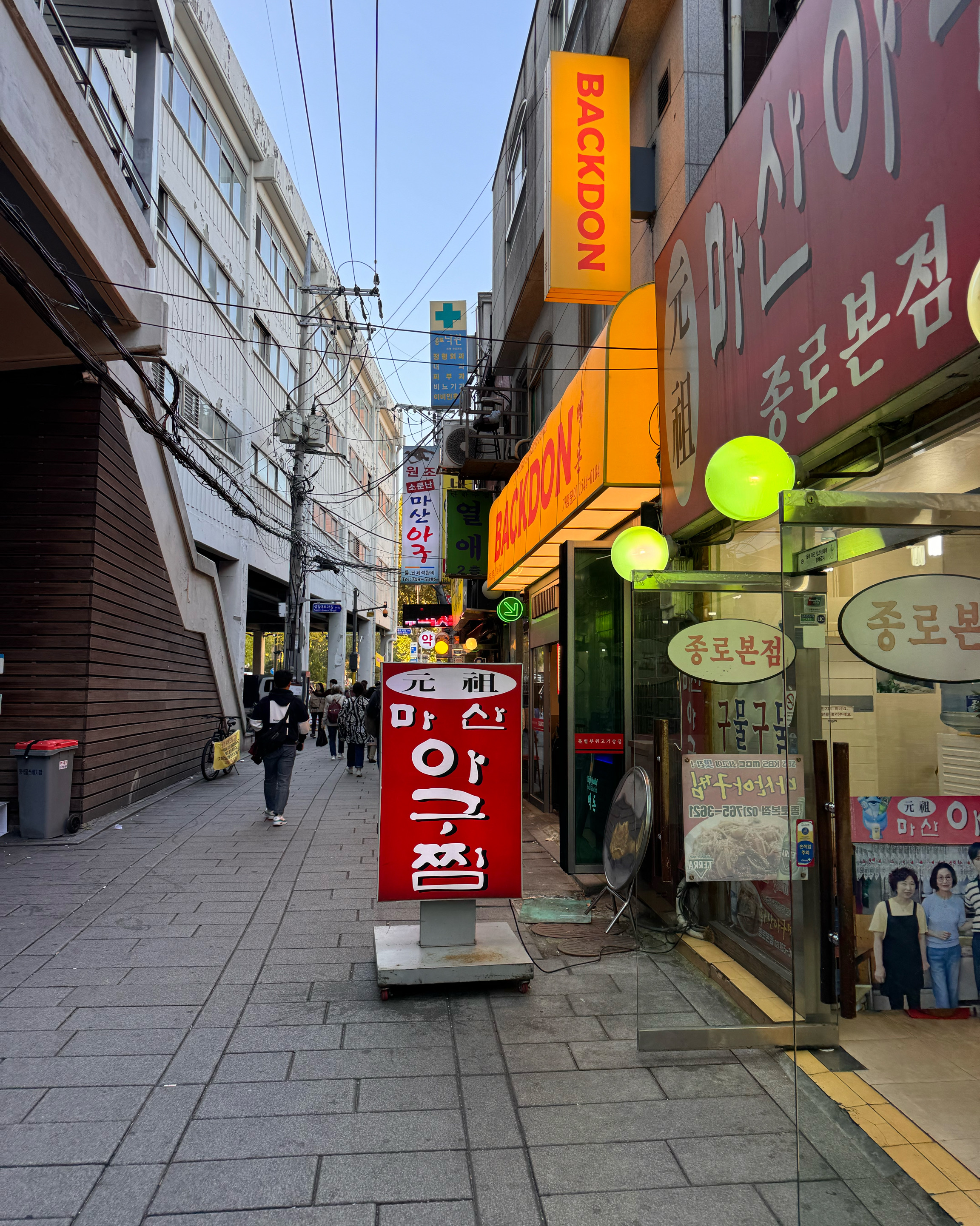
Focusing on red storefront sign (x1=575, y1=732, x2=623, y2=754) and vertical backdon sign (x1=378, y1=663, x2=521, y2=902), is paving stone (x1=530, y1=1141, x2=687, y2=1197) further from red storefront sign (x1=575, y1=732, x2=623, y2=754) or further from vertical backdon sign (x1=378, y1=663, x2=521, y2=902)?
red storefront sign (x1=575, y1=732, x2=623, y2=754)

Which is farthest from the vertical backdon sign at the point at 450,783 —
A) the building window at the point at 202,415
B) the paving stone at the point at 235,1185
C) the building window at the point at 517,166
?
the building window at the point at 202,415

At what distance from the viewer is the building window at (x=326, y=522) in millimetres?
32688

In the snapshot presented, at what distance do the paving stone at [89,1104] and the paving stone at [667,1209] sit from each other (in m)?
1.83

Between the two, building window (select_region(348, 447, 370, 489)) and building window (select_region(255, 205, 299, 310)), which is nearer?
building window (select_region(255, 205, 299, 310))

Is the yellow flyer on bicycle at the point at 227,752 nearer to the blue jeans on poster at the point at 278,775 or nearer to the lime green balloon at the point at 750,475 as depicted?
the blue jeans on poster at the point at 278,775

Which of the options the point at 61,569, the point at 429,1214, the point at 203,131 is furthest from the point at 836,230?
the point at 203,131

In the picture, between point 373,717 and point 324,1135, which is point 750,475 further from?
point 373,717

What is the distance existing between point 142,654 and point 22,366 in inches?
168

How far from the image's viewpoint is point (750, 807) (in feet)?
15.2

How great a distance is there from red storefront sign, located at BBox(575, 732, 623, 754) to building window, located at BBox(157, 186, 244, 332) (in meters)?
11.1

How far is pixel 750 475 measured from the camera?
389 cm

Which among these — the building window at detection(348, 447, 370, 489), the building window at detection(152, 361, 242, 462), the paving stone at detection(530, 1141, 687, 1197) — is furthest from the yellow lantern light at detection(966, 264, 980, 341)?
the building window at detection(348, 447, 370, 489)

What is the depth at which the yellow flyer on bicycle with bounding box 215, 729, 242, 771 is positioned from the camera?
15.1 meters

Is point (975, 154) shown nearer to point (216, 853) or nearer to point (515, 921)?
point (515, 921)
